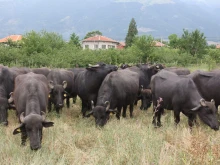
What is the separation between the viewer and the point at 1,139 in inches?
264

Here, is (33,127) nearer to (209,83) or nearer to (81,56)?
(209,83)

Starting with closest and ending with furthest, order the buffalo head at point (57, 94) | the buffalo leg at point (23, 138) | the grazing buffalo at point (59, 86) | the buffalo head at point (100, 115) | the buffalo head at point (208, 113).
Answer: the buffalo leg at point (23, 138), the buffalo head at point (208, 113), the buffalo head at point (100, 115), the buffalo head at point (57, 94), the grazing buffalo at point (59, 86)

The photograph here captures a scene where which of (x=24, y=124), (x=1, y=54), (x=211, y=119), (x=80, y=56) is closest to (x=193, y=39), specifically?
(x=80, y=56)

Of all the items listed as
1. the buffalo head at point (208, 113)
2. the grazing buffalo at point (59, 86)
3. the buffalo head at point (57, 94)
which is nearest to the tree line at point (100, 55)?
the grazing buffalo at point (59, 86)

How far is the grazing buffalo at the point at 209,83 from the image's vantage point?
9508mm

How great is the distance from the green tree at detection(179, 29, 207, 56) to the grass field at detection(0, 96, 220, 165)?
111 feet

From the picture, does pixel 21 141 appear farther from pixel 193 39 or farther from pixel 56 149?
pixel 193 39

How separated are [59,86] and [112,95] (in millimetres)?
2110

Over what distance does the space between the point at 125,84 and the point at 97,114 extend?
5.97 ft

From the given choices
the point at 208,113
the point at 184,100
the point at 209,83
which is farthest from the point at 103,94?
the point at 209,83

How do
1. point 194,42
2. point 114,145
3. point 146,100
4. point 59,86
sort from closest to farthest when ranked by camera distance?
point 114,145 < point 59,86 < point 146,100 < point 194,42

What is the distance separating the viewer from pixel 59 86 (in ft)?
33.5

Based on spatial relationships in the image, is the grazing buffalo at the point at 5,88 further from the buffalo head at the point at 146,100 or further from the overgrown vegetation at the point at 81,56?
the overgrown vegetation at the point at 81,56

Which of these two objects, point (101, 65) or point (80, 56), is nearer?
point (101, 65)
